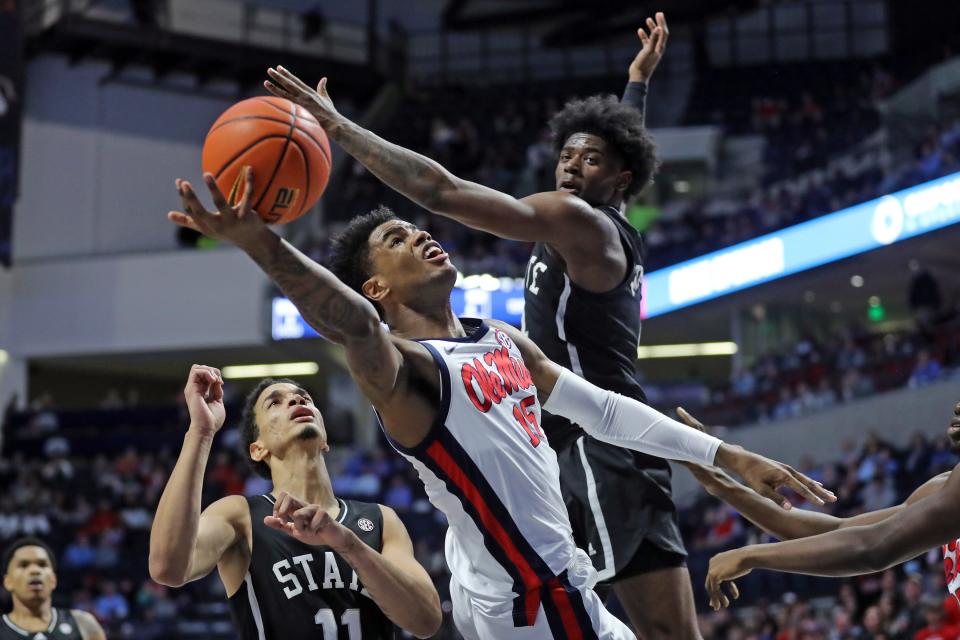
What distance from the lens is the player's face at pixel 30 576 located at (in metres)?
7.42

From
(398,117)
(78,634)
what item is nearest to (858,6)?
(398,117)

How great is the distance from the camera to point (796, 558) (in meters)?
4.11

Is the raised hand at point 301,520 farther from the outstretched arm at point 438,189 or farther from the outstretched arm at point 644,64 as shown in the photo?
the outstretched arm at point 644,64

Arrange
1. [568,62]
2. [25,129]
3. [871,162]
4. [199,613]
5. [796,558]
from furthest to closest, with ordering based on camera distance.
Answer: [568,62] < [25,129] < [871,162] < [199,613] < [796,558]

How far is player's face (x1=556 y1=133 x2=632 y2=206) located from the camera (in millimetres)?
5273

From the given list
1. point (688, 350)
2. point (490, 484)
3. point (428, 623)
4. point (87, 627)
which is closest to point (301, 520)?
point (490, 484)

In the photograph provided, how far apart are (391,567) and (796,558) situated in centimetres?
127

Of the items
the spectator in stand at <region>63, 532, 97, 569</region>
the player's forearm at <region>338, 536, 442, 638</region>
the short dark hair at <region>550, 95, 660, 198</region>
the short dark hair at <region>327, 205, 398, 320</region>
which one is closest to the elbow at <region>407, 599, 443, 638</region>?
the player's forearm at <region>338, 536, 442, 638</region>

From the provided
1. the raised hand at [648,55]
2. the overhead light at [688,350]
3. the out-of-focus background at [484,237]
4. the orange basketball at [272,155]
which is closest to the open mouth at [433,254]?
the orange basketball at [272,155]

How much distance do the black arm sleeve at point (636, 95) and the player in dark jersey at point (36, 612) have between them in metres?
4.16

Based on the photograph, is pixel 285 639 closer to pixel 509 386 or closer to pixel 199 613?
pixel 509 386

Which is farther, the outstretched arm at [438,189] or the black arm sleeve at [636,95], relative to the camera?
the black arm sleeve at [636,95]

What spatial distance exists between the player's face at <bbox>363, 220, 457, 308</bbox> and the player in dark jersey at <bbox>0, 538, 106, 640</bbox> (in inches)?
155

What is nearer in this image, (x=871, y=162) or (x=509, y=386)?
(x=509, y=386)
